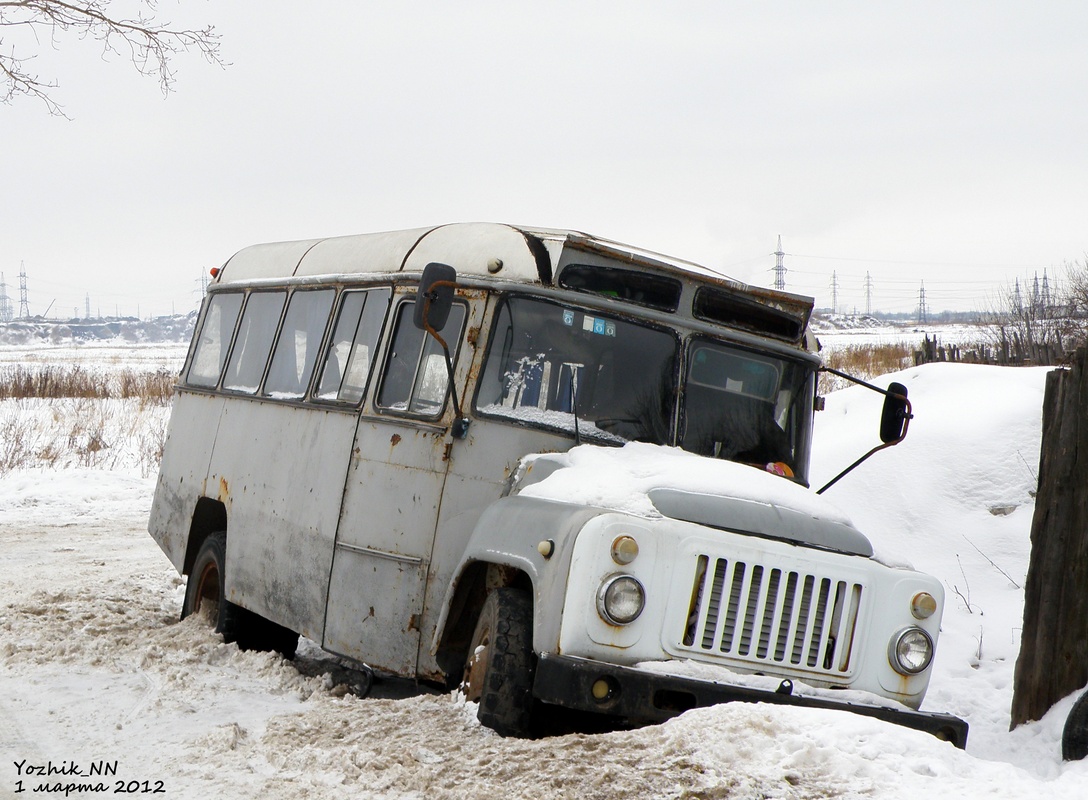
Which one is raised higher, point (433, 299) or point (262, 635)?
point (433, 299)

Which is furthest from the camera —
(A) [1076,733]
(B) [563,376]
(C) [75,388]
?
(C) [75,388]

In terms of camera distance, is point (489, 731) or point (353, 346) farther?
point (353, 346)

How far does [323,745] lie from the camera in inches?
197

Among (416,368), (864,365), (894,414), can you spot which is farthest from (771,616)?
(864,365)

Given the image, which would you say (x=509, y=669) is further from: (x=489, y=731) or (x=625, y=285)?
(x=625, y=285)

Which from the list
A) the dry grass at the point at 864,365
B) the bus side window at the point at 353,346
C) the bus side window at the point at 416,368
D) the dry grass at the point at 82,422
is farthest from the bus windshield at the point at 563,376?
the dry grass at the point at 864,365

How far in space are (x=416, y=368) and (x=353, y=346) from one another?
867mm

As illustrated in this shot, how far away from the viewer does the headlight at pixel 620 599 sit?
455 centimetres

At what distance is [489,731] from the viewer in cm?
481

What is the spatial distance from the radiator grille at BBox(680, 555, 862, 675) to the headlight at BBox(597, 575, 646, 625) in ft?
0.75

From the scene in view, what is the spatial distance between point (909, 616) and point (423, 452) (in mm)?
2494

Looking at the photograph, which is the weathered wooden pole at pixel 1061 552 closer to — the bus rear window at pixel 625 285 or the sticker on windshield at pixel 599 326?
the bus rear window at pixel 625 285

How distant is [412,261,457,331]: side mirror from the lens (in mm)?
5309

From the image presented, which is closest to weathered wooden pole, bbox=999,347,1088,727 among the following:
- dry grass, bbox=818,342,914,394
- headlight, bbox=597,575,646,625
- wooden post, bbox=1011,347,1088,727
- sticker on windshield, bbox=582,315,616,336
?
wooden post, bbox=1011,347,1088,727
